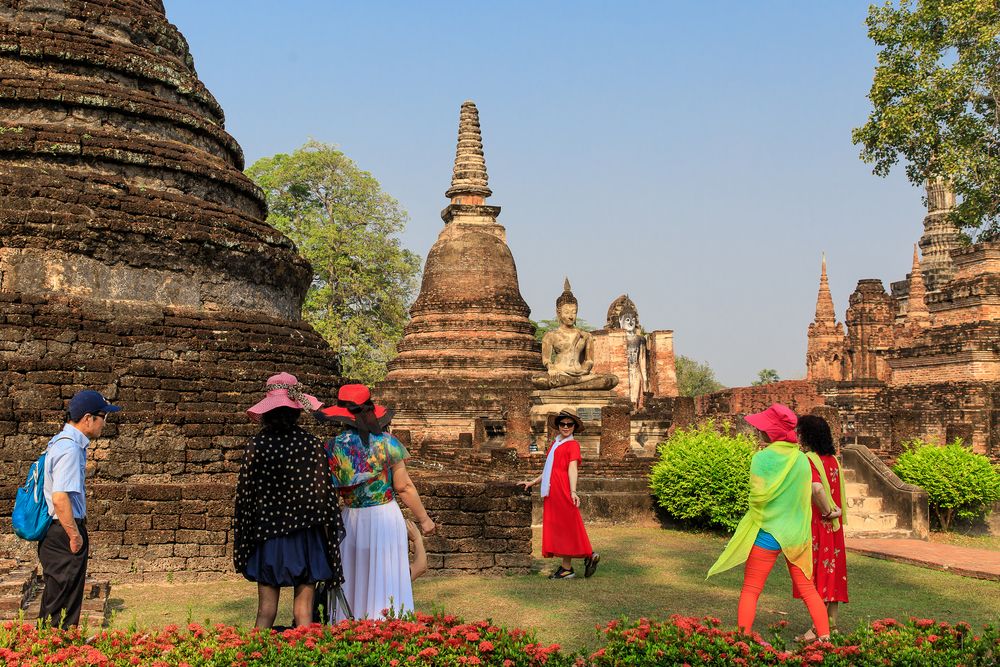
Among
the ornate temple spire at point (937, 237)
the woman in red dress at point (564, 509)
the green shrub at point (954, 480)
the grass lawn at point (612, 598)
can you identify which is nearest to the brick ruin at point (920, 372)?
the green shrub at point (954, 480)

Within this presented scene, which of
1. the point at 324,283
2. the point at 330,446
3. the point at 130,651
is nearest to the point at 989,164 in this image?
the point at 330,446

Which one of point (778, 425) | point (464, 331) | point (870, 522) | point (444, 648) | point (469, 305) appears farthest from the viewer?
point (469, 305)

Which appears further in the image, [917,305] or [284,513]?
[917,305]

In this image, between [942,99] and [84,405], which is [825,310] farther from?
[84,405]

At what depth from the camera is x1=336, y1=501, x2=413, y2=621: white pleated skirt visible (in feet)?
16.8

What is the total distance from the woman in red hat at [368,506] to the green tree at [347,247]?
2893cm

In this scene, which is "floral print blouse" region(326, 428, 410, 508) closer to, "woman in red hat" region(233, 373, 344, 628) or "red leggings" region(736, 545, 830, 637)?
"woman in red hat" region(233, 373, 344, 628)

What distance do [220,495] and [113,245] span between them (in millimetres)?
4067

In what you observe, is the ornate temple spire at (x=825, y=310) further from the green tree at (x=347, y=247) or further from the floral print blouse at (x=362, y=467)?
the floral print blouse at (x=362, y=467)

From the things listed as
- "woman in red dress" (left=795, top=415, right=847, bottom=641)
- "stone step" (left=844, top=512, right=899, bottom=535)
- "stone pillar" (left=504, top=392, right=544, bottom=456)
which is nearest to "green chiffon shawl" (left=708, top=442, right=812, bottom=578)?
"woman in red dress" (left=795, top=415, right=847, bottom=641)

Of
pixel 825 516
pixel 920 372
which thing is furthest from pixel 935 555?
pixel 920 372

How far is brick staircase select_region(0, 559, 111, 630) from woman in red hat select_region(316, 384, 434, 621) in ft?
5.00

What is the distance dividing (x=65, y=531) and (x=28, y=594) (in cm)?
142

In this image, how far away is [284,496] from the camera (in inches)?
187
